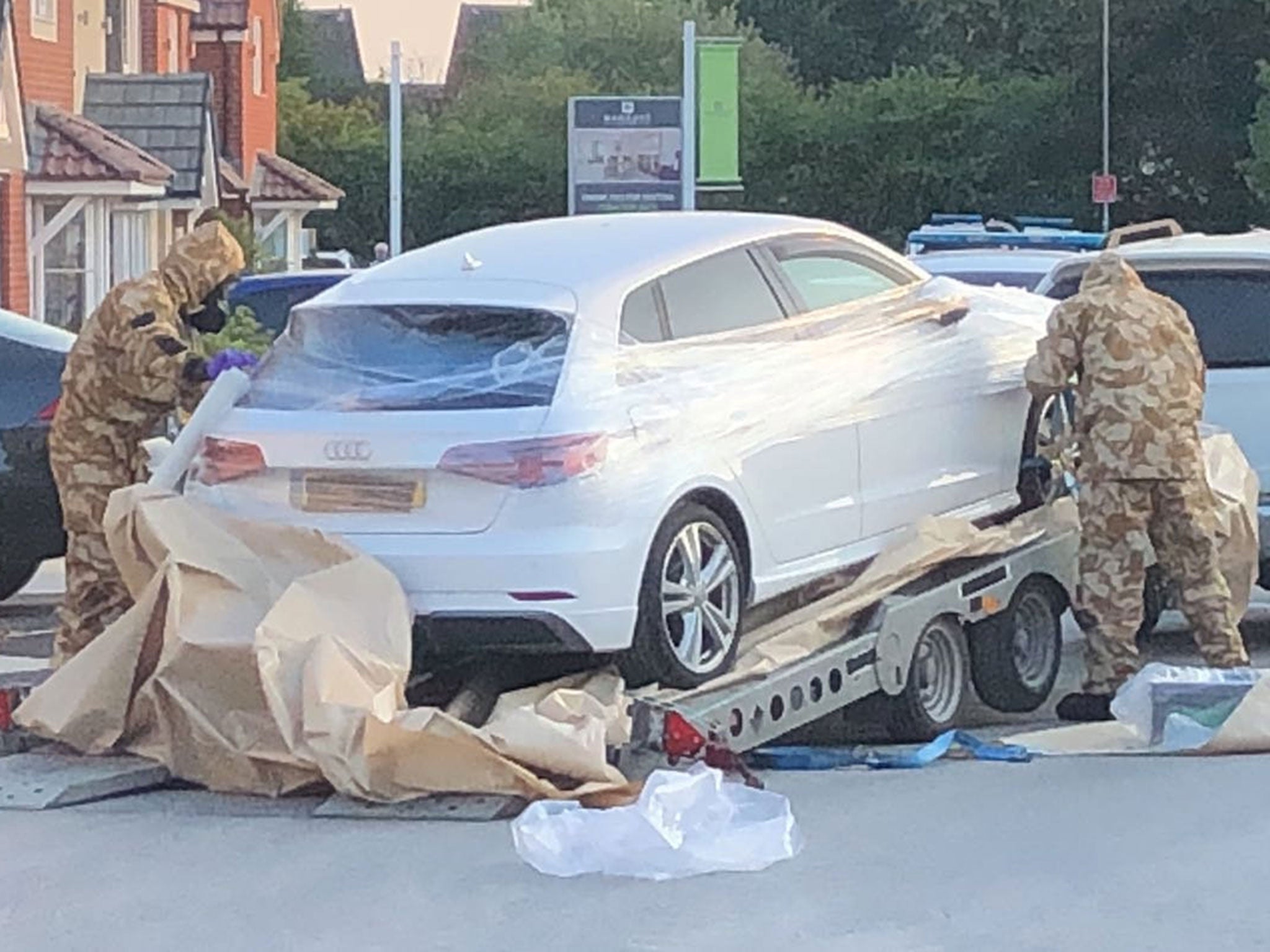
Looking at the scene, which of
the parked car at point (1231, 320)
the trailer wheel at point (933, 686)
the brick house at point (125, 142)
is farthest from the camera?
the brick house at point (125, 142)

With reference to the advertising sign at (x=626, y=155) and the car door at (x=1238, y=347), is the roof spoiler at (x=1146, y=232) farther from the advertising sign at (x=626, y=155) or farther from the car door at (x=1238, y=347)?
the advertising sign at (x=626, y=155)

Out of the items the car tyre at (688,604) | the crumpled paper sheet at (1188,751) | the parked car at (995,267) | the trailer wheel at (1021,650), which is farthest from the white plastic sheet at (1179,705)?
the parked car at (995,267)

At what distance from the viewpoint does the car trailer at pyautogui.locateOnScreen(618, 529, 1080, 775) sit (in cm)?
797

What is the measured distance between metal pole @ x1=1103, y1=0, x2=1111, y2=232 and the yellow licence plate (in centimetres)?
3702

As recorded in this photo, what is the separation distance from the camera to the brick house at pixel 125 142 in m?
28.7

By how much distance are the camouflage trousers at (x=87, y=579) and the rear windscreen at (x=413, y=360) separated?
1587mm

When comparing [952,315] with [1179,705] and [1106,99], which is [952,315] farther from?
[1106,99]

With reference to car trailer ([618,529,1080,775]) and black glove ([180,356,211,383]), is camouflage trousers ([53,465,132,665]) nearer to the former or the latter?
black glove ([180,356,211,383])

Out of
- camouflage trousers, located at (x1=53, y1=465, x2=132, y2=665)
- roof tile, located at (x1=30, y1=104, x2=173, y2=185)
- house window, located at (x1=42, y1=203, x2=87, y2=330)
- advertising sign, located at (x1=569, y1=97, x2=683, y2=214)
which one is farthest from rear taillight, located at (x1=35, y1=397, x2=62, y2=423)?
house window, located at (x1=42, y1=203, x2=87, y2=330)

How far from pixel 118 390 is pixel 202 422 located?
1.59 metres

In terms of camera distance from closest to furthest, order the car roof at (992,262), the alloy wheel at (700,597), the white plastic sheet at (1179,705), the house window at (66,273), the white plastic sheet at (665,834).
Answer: the white plastic sheet at (665,834) → the alloy wheel at (700,597) → the white plastic sheet at (1179,705) → the car roof at (992,262) → the house window at (66,273)

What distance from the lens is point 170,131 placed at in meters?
34.1

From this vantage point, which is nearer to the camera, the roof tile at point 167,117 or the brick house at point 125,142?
the brick house at point 125,142

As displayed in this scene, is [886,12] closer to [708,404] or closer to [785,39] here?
[785,39]
